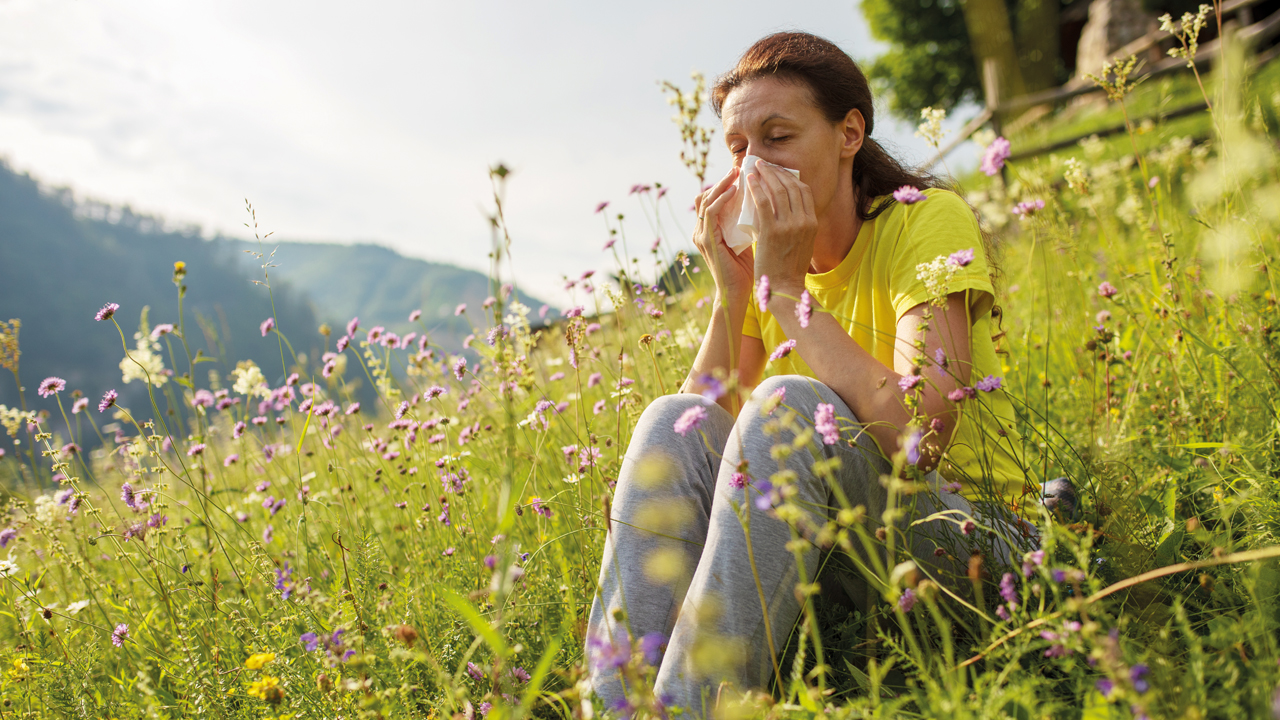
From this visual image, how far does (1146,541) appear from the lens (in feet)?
4.63

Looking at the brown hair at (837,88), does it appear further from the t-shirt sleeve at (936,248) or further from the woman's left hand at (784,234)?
the woman's left hand at (784,234)

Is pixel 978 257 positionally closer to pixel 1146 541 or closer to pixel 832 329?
pixel 832 329

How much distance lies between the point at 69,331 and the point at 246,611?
91.7m

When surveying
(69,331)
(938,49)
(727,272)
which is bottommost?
(69,331)

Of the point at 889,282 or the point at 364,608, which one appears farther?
the point at 889,282

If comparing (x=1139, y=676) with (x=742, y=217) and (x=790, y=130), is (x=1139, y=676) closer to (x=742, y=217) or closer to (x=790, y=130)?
(x=742, y=217)

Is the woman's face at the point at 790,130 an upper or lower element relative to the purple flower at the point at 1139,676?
upper

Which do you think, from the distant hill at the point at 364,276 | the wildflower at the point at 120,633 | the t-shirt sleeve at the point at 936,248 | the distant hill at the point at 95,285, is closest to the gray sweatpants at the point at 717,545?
the t-shirt sleeve at the point at 936,248

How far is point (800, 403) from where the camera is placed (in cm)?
132

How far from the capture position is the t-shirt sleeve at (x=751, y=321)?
2.12m

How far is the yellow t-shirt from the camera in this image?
1386 mm

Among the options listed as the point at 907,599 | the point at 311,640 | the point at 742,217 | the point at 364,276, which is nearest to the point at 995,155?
the point at 742,217

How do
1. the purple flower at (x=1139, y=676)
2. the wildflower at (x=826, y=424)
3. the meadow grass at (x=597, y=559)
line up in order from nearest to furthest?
the purple flower at (x=1139, y=676) < the meadow grass at (x=597, y=559) < the wildflower at (x=826, y=424)

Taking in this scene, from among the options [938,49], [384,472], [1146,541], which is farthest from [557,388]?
[938,49]
